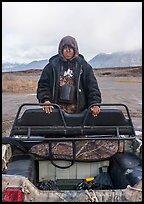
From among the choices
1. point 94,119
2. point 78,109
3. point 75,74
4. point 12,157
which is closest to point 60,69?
point 75,74

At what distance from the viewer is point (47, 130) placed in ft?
13.0

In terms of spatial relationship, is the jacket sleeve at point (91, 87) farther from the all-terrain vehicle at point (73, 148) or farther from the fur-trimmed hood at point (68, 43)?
the all-terrain vehicle at point (73, 148)

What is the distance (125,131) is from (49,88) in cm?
145

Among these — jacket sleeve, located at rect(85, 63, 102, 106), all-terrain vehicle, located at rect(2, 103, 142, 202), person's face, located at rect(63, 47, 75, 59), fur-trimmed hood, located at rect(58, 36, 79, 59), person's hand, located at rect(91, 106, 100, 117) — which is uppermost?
fur-trimmed hood, located at rect(58, 36, 79, 59)

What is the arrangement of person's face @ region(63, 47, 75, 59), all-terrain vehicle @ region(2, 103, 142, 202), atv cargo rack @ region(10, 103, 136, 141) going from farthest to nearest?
1. person's face @ region(63, 47, 75, 59)
2. atv cargo rack @ region(10, 103, 136, 141)
3. all-terrain vehicle @ region(2, 103, 142, 202)

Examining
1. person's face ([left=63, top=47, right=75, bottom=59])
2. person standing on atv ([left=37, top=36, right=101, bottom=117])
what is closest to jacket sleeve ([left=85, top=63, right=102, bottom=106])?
person standing on atv ([left=37, top=36, right=101, bottom=117])

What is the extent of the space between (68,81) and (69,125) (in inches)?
41.2

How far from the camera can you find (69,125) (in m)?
4.02

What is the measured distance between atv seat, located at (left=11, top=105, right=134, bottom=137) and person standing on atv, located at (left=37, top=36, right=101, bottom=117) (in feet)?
2.75

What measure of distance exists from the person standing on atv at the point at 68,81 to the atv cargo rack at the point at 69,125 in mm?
842

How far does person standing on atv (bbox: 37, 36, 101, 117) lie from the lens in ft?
15.9

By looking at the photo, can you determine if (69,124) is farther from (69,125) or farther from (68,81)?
(68,81)

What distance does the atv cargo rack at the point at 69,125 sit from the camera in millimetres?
3938

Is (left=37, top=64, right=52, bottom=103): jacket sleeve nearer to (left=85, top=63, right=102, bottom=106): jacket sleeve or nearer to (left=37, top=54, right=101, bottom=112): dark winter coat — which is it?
(left=37, top=54, right=101, bottom=112): dark winter coat
